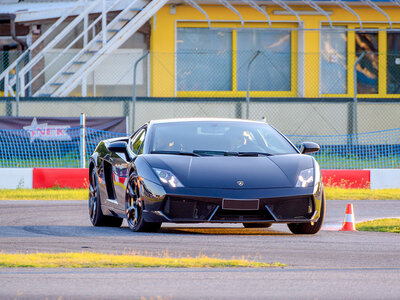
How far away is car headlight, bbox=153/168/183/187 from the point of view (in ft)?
33.8

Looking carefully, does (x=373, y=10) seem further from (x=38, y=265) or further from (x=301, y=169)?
(x=38, y=265)

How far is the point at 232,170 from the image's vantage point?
10.5m

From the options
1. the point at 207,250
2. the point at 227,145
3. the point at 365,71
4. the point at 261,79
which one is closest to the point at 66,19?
the point at 261,79

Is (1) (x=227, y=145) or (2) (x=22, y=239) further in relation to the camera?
(1) (x=227, y=145)

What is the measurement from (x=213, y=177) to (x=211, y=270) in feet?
7.99

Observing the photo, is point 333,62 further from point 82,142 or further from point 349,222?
point 349,222

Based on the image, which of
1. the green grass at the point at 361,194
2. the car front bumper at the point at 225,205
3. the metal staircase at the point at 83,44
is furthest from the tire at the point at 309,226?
the metal staircase at the point at 83,44

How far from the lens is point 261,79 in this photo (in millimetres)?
28000

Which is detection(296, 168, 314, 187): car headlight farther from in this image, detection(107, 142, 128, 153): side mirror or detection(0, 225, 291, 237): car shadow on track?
detection(107, 142, 128, 153): side mirror

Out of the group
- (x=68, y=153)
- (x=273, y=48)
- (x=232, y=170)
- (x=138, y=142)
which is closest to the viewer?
(x=232, y=170)

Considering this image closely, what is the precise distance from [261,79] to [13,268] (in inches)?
801

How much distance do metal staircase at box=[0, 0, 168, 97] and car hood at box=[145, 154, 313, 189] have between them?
48.2 feet

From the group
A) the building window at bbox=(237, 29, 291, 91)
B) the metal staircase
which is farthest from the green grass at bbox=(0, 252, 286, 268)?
the building window at bbox=(237, 29, 291, 91)

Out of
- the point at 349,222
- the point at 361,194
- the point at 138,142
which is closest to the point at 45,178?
the point at 361,194
